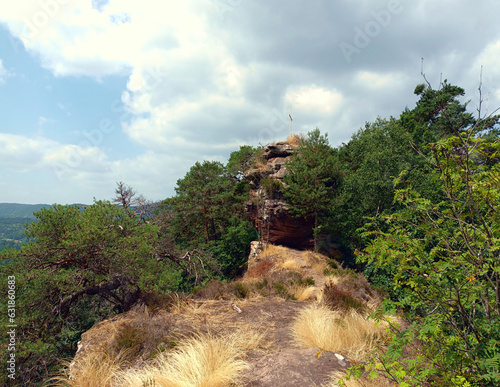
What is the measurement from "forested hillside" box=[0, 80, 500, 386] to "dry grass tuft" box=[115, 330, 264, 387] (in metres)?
1.92

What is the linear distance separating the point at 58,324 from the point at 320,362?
687cm

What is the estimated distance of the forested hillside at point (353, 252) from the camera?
2092 millimetres

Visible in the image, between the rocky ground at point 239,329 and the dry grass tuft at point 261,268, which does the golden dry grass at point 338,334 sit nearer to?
the rocky ground at point 239,329

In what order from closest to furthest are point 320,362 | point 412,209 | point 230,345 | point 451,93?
1. point 412,209
2. point 320,362
3. point 230,345
4. point 451,93

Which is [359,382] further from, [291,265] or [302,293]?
[291,265]

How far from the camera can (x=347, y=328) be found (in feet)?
15.9

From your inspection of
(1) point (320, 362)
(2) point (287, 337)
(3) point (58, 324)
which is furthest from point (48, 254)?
(1) point (320, 362)

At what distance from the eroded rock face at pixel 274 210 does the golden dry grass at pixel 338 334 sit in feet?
46.4

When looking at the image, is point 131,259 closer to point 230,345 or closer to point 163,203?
point 230,345

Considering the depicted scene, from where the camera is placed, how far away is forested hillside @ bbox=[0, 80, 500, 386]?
2.09 metres

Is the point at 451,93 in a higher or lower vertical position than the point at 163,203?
higher

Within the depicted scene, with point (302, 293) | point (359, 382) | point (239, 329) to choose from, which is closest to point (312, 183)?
point (302, 293)

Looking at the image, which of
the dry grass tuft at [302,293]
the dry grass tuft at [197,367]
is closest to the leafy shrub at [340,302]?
the dry grass tuft at [302,293]

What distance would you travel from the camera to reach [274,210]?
19312mm
